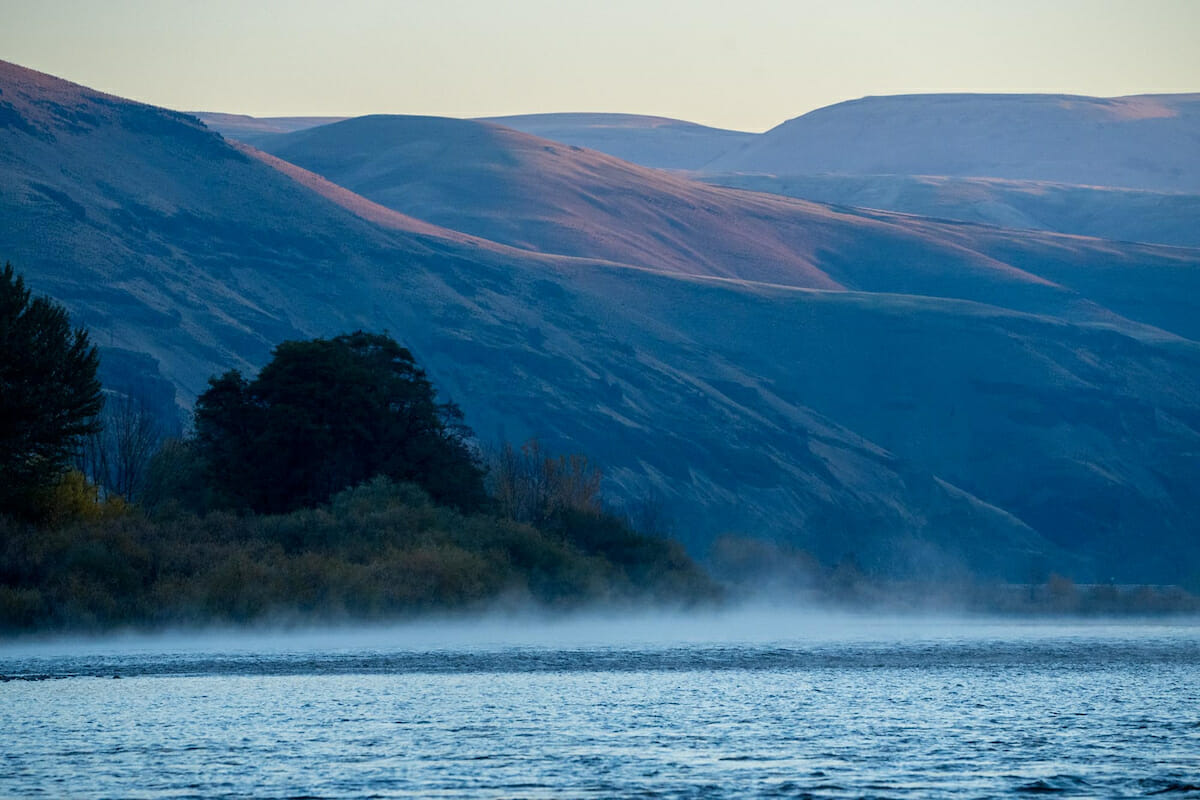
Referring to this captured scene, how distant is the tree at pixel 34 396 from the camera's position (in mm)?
57906

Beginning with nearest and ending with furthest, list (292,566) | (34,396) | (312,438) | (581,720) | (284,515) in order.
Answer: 1. (581,720)
2. (34,396)
3. (292,566)
4. (284,515)
5. (312,438)

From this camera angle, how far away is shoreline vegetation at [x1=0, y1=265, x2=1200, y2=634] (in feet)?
181

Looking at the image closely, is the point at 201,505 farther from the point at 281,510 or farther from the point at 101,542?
the point at 101,542

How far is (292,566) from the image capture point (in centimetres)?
5925

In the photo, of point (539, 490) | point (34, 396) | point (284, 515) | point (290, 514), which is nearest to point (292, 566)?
point (284, 515)

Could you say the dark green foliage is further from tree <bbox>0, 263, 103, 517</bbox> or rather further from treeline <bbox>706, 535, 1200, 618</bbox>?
treeline <bbox>706, 535, 1200, 618</bbox>

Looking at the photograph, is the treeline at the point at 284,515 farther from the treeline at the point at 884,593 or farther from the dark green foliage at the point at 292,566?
the treeline at the point at 884,593

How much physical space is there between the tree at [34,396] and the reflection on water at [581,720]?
10.1m

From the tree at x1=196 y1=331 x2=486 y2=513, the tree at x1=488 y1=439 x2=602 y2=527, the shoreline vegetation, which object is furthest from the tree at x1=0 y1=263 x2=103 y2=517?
the tree at x1=488 y1=439 x2=602 y2=527

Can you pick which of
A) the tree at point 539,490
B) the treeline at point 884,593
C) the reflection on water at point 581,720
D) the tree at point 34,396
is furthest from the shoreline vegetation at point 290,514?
the treeline at point 884,593

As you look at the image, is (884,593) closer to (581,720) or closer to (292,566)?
(292,566)

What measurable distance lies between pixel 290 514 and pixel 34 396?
41.3 feet

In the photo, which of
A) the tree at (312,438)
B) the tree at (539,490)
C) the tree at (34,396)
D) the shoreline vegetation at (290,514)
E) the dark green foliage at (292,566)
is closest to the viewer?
the dark green foliage at (292,566)

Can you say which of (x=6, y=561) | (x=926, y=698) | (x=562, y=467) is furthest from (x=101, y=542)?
(x=562, y=467)
